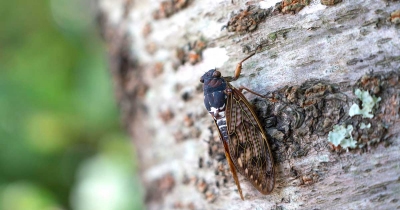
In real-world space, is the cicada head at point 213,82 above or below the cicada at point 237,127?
above

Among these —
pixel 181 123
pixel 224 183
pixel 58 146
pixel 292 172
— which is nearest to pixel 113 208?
pixel 58 146

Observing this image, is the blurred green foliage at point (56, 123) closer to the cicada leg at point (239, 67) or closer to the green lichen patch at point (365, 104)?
the cicada leg at point (239, 67)

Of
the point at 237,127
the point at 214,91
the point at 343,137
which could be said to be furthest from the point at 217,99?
the point at 343,137

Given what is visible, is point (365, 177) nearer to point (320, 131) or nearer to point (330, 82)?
point (320, 131)

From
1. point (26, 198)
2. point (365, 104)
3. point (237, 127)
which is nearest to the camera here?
point (365, 104)

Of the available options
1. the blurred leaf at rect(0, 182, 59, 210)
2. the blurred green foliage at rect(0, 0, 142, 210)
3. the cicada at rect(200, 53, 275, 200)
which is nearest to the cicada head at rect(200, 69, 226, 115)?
the cicada at rect(200, 53, 275, 200)

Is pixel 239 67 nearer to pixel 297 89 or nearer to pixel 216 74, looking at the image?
pixel 216 74

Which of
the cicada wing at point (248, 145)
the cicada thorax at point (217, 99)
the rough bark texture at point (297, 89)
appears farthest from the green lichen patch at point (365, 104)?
the cicada thorax at point (217, 99)
